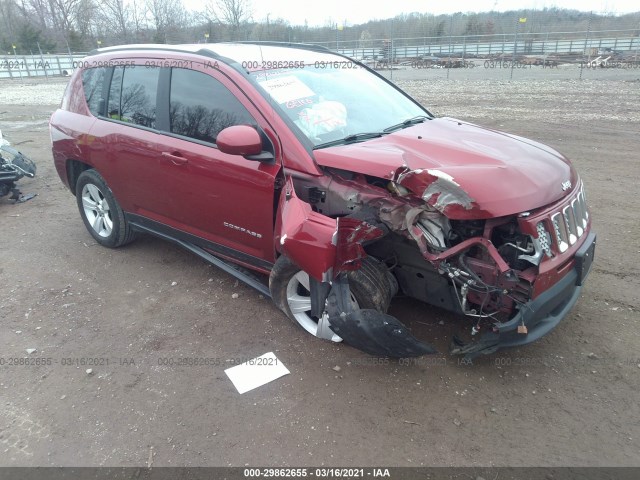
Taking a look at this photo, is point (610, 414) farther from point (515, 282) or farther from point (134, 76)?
point (134, 76)

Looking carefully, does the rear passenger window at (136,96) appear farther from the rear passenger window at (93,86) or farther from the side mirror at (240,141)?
the side mirror at (240,141)

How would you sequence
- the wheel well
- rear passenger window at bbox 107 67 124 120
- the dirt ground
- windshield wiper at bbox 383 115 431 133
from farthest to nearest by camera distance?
the wheel well
rear passenger window at bbox 107 67 124 120
windshield wiper at bbox 383 115 431 133
the dirt ground

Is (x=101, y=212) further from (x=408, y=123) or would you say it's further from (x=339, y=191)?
(x=408, y=123)

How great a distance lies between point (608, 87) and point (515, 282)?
16394mm

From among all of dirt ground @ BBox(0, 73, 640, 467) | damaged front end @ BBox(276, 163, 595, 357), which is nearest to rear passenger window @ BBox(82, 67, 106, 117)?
dirt ground @ BBox(0, 73, 640, 467)

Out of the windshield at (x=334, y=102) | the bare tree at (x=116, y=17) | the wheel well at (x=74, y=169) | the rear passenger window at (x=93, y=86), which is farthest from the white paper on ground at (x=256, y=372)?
the bare tree at (x=116, y=17)

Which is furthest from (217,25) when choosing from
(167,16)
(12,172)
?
(12,172)

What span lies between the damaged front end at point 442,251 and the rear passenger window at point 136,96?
1.77 metres

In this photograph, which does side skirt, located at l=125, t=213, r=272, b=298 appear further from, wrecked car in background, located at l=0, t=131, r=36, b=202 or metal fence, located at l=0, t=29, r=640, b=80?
metal fence, located at l=0, t=29, r=640, b=80

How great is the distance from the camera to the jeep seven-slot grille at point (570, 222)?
9.07ft

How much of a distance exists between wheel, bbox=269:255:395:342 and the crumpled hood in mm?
643

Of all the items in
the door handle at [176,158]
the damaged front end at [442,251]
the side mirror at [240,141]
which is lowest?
the damaged front end at [442,251]

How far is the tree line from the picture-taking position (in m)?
28.2

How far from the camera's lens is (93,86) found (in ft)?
15.2
